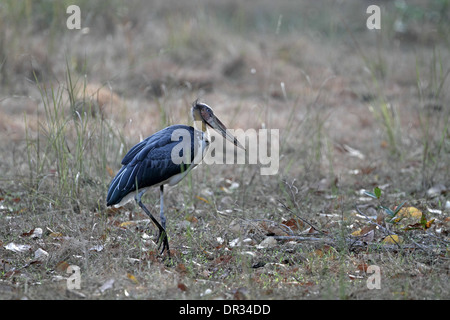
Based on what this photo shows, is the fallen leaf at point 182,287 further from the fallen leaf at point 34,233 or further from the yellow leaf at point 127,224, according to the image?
the fallen leaf at point 34,233

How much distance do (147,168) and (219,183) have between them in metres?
1.61

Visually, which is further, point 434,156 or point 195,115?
point 434,156

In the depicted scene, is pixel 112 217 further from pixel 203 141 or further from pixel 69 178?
pixel 203 141

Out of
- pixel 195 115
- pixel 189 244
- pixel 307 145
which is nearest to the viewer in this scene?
pixel 189 244

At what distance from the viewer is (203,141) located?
4.80 meters

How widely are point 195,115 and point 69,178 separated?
3.82 ft

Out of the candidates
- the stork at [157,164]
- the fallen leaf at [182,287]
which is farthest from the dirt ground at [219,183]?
the stork at [157,164]

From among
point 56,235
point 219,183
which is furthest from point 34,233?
point 219,183

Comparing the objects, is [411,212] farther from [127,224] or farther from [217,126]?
[127,224]

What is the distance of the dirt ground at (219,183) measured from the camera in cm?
376

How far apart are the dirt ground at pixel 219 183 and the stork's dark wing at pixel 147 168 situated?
0.31m

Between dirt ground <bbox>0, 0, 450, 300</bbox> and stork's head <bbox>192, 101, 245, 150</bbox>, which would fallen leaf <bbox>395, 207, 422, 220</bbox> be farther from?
stork's head <bbox>192, 101, 245, 150</bbox>

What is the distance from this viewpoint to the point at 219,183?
609 cm

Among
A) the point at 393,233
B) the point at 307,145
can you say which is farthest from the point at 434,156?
the point at 393,233
